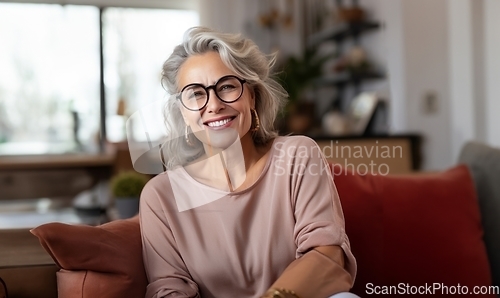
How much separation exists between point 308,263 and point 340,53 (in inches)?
132

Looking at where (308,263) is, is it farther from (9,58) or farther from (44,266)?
(9,58)

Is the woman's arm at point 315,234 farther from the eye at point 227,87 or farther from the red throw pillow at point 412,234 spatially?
the red throw pillow at point 412,234

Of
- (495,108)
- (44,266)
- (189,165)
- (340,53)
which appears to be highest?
(340,53)

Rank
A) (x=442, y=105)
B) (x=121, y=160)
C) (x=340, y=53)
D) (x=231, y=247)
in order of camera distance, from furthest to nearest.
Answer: (x=340, y=53) → (x=121, y=160) → (x=442, y=105) → (x=231, y=247)

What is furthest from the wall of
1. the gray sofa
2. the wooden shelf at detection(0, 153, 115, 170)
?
the wooden shelf at detection(0, 153, 115, 170)

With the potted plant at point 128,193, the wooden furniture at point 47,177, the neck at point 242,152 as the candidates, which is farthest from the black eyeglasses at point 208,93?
the wooden furniture at point 47,177

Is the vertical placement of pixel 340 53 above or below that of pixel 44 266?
above

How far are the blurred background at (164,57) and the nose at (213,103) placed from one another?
177cm

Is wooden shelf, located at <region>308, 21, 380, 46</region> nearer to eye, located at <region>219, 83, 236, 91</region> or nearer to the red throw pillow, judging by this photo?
the red throw pillow

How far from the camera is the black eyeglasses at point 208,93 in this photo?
1.06 meters

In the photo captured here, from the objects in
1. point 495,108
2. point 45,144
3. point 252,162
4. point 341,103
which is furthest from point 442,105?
point 45,144

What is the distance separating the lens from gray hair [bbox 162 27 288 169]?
1.07m

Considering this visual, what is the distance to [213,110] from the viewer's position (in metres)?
1.06

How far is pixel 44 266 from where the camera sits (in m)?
1.11
